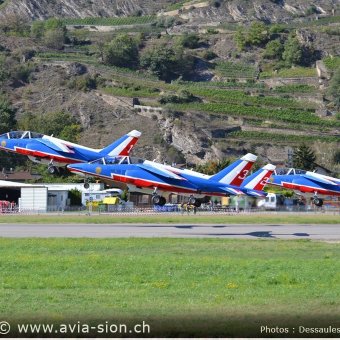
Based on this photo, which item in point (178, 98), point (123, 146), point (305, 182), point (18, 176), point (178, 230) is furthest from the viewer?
point (178, 98)

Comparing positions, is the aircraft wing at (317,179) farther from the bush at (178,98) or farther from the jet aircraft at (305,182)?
the bush at (178,98)

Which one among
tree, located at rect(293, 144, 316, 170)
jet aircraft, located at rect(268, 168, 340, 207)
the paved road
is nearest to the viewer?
the paved road

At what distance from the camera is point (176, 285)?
4025 cm

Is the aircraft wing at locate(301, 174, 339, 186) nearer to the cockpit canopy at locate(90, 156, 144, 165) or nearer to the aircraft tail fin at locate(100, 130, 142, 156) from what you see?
the aircraft tail fin at locate(100, 130, 142, 156)

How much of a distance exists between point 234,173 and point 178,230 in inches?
461

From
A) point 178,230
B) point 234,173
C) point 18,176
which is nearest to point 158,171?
point 234,173

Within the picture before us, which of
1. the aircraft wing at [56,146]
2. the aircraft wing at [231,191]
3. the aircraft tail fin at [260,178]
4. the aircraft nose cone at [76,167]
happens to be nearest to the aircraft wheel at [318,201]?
the aircraft tail fin at [260,178]

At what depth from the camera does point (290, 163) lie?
14550 centimetres

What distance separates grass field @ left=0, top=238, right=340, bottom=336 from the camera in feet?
109

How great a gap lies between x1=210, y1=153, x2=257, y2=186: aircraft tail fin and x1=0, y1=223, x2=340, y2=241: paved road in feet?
13.3

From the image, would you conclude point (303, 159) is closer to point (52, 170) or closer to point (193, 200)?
point (193, 200)

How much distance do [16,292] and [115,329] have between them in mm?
8703

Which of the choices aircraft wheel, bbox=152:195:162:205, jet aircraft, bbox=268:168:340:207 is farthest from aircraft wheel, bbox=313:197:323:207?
aircraft wheel, bbox=152:195:162:205

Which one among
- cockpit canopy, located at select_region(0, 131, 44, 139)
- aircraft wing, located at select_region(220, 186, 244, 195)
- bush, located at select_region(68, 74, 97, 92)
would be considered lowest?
aircraft wing, located at select_region(220, 186, 244, 195)
